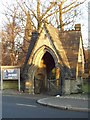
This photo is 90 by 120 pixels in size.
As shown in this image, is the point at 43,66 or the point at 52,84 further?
the point at 43,66

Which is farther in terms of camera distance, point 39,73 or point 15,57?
point 15,57

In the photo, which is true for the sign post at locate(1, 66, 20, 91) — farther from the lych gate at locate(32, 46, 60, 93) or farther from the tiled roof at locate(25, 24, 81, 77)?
the tiled roof at locate(25, 24, 81, 77)

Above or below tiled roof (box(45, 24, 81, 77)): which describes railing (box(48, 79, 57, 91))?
below

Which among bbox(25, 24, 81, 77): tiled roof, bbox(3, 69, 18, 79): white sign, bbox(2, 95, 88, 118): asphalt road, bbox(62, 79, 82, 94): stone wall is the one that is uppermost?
bbox(25, 24, 81, 77): tiled roof

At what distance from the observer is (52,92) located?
3111cm

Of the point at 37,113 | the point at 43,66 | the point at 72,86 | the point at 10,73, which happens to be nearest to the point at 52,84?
the point at 72,86

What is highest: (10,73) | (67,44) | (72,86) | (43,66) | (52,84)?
(67,44)

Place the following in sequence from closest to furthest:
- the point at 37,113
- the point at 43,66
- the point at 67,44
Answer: the point at 37,113 < the point at 67,44 < the point at 43,66

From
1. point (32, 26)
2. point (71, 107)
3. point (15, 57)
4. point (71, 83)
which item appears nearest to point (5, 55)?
point (15, 57)

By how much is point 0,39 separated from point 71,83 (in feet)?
79.5

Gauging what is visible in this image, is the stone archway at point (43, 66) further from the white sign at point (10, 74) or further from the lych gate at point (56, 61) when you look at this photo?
the white sign at point (10, 74)

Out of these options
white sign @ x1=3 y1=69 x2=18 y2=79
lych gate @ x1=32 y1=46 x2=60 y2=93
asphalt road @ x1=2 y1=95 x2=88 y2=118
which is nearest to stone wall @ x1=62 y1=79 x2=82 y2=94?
lych gate @ x1=32 y1=46 x2=60 y2=93

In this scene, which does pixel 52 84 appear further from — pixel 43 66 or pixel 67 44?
pixel 67 44

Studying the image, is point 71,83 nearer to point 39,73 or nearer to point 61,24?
point 39,73
